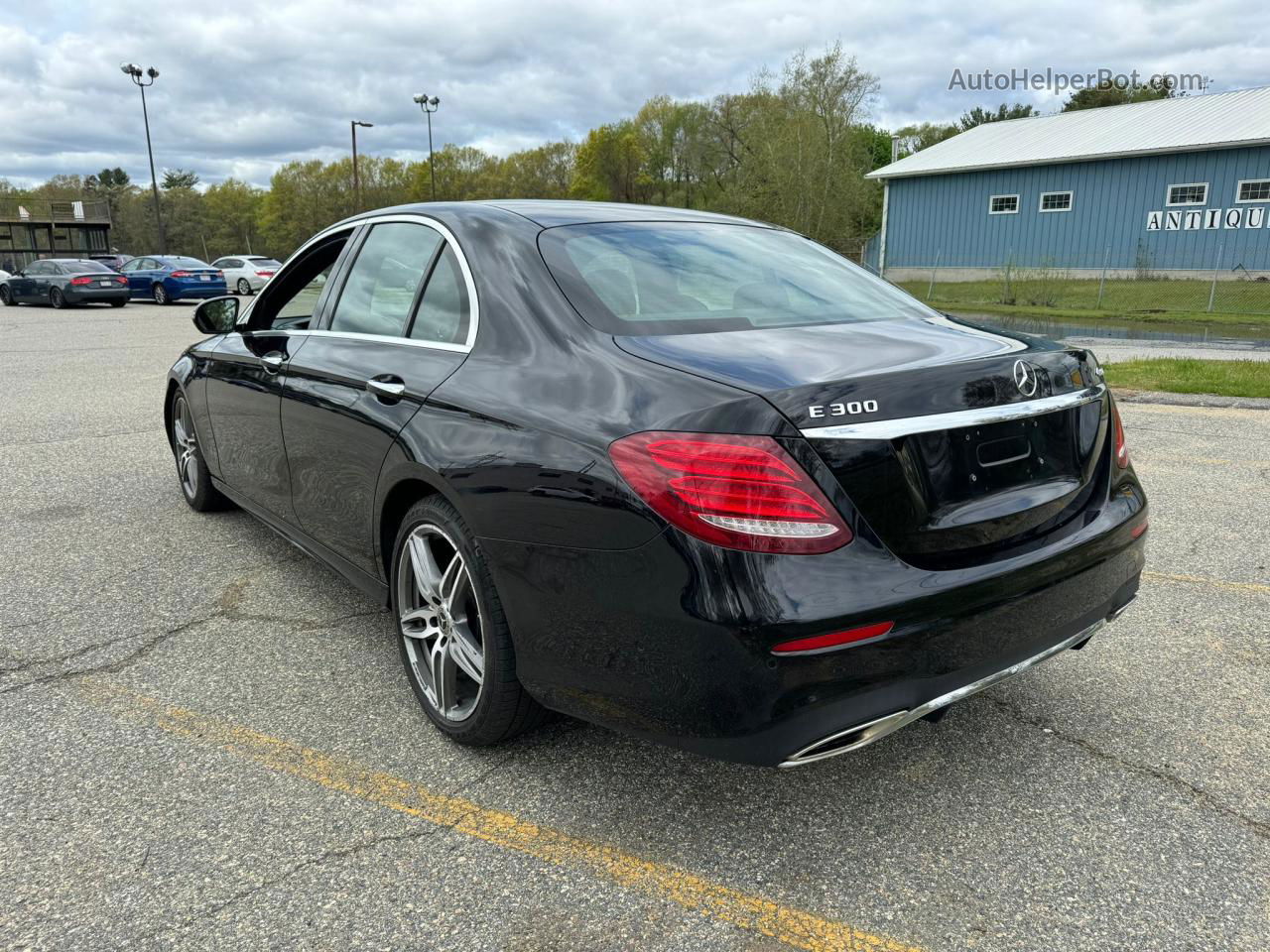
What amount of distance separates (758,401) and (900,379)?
38 cm

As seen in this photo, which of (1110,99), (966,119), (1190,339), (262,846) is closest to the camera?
(262,846)

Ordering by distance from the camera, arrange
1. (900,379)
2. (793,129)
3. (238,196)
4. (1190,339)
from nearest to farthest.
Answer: (900,379) < (1190,339) < (793,129) < (238,196)

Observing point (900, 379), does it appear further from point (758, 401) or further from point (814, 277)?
point (814, 277)

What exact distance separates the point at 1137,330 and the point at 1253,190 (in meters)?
13.0

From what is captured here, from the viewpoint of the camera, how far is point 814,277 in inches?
131

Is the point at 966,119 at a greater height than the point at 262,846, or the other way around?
the point at 966,119

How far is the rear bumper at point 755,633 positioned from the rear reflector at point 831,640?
2 cm

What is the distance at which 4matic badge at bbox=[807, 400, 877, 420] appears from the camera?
2141 mm

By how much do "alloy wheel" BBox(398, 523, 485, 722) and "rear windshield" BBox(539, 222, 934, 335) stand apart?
83 centimetres

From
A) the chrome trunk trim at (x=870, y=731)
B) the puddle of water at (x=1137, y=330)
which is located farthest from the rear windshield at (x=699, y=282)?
the puddle of water at (x=1137, y=330)

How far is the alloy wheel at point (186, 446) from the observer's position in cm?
533

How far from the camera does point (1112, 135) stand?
32.6 metres

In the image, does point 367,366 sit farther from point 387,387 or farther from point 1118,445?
point 1118,445

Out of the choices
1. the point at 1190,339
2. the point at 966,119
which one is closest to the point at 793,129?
the point at 1190,339
